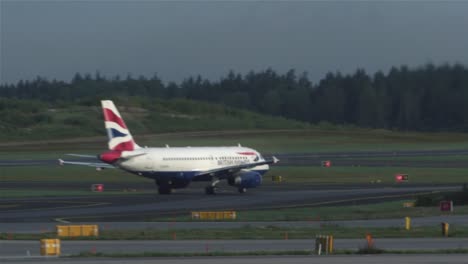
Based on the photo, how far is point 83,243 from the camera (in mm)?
38500

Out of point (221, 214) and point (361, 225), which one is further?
point (221, 214)

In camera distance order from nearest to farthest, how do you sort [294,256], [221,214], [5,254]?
[294,256]
[5,254]
[221,214]

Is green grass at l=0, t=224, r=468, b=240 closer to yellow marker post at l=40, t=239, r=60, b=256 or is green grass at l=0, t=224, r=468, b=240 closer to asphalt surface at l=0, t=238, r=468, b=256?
asphalt surface at l=0, t=238, r=468, b=256

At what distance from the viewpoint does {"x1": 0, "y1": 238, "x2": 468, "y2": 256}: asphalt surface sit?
34.7 meters

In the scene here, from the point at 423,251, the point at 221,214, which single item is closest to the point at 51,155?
the point at 221,214

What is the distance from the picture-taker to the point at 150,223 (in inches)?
1908

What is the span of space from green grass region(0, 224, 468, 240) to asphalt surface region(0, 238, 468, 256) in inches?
54.1

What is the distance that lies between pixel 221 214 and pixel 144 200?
13.6 m

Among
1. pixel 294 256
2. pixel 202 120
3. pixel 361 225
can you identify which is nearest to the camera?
pixel 294 256

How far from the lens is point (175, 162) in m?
70.0

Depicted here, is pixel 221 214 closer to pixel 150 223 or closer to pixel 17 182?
pixel 150 223

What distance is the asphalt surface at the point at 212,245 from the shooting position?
34688mm

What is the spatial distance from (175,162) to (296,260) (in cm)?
4031

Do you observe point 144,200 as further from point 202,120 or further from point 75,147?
point 202,120
